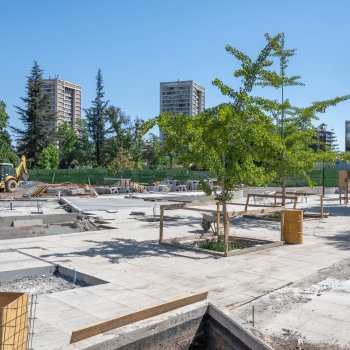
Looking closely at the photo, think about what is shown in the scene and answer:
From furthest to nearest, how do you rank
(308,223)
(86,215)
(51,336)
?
(86,215) < (308,223) < (51,336)

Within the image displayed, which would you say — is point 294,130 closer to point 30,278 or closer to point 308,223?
point 308,223

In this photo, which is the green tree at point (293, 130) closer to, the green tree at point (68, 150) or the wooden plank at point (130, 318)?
the wooden plank at point (130, 318)

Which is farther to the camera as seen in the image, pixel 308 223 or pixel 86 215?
pixel 86 215

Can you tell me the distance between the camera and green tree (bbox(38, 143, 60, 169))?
67.4m

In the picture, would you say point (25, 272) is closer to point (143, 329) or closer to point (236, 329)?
point (143, 329)

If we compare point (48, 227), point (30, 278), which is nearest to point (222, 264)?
point (30, 278)

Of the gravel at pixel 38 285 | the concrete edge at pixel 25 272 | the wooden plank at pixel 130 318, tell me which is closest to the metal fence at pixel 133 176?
the concrete edge at pixel 25 272

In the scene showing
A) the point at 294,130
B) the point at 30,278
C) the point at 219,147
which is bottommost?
the point at 30,278

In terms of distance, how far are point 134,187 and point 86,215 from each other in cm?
2076

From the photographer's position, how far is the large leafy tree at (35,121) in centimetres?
6756

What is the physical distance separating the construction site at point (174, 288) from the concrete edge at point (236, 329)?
0.01 m

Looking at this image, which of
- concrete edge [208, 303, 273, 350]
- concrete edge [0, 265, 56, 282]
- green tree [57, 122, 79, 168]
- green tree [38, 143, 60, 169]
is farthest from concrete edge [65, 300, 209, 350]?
green tree [57, 122, 79, 168]

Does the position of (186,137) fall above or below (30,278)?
above

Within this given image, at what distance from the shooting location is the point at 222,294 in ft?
24.0
